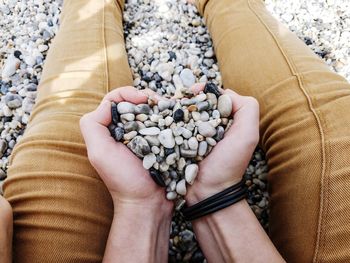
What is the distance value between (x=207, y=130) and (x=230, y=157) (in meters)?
0.09

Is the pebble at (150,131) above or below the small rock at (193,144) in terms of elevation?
above

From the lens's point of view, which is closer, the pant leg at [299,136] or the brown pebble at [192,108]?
the pant leg at [299,136]

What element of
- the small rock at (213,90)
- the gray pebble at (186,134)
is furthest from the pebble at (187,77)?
the gray pebble at (186,134)

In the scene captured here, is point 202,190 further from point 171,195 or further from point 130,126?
point 130,126

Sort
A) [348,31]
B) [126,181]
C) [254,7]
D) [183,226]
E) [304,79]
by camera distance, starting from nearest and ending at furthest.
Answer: [126,181] < [304,79] < [183,226] < [254,7] < [348,31]

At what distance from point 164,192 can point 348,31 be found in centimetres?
136

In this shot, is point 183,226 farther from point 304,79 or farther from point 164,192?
point 304,79

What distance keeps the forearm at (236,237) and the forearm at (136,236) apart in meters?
0.11

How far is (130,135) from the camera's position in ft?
2.96

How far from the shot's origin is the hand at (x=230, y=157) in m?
0.87

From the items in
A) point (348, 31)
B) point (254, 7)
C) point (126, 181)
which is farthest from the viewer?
point (348, 31)

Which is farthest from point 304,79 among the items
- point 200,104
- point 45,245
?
point 45,245

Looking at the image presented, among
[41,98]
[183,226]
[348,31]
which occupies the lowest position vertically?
[183,226]

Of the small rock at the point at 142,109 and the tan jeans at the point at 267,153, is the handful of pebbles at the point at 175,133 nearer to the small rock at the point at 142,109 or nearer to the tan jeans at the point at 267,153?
the small rock at the point at 142,109
